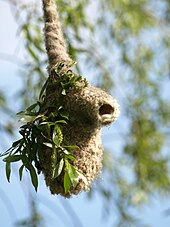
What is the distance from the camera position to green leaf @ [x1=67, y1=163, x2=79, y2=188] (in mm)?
1392

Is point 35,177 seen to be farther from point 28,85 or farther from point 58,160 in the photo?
point 28,85

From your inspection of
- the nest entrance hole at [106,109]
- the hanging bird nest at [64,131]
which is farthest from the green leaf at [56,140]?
the nest entrance hole at [106,109]

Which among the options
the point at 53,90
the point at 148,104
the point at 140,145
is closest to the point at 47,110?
the point at 53,90

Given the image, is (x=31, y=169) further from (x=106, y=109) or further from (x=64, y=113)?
(x=106, y=109)

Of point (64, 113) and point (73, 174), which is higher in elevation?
point (64, 113)

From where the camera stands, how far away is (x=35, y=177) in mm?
1421

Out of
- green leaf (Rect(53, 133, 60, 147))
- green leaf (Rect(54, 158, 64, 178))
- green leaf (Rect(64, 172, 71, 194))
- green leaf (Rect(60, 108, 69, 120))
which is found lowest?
green leaf (Rect(64, 172, 71, 194))

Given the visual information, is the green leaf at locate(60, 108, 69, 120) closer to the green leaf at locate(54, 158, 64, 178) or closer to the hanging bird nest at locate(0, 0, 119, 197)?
the hanging bird nest at locate(0, 0, 119, 197)

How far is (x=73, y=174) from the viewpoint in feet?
4.63

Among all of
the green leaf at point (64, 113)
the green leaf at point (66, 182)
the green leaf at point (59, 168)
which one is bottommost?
the green leaf at point (66, 182)

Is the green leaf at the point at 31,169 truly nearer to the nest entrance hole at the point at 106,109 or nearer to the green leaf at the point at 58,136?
the green leaf at the point at 58,136

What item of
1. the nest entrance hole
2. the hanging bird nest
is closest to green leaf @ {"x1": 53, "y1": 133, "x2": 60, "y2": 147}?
the hanging bird nest

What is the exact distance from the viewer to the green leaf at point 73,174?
4.57 ft

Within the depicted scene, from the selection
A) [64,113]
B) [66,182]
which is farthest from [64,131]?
[66,182]
